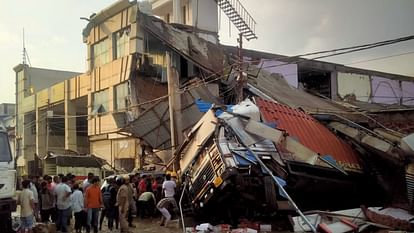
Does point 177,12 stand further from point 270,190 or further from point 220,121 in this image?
point 270,190

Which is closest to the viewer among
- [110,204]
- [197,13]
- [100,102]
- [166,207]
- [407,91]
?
[110,204]

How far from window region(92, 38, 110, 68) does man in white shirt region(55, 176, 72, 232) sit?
53.0 feet

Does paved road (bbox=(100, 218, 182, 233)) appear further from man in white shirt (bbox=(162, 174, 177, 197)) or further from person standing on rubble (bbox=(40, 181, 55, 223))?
person standing on rubble (bbox=(40, 181, 55, 223))

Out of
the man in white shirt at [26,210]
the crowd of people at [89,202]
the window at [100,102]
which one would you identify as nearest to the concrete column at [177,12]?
Result: the window at [100,102]

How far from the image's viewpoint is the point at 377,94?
39.3 m

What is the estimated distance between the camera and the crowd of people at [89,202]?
12.1 m

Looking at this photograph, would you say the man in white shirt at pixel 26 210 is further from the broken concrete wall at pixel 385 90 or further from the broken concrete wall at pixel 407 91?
the broken concrete wall at pixel 407 91

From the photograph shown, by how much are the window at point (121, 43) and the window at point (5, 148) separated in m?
14.5

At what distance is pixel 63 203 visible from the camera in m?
12.5

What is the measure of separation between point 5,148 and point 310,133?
903cm

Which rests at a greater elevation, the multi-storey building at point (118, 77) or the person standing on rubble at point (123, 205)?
the multi-storey building at point (118, 77)

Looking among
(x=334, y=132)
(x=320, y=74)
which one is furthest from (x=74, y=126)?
(x=334, y=132)

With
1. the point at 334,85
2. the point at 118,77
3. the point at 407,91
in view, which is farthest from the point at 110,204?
the point at 407,91

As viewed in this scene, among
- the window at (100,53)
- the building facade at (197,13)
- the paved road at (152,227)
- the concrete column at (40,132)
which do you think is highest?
the building facade at (197,13)
